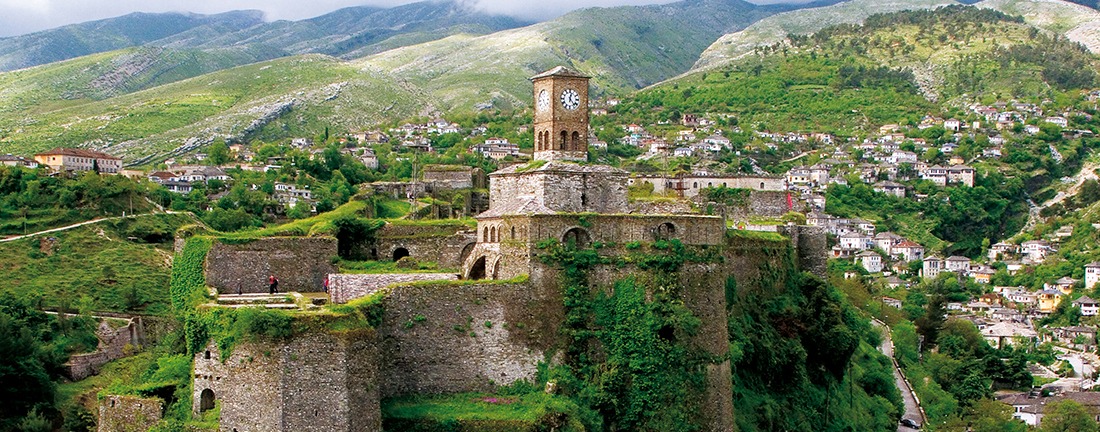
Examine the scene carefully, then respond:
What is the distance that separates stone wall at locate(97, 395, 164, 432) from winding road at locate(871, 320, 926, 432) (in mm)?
37363

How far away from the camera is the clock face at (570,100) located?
127 ft

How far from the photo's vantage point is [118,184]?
2751 inches

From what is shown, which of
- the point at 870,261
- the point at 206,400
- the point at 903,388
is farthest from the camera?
the point at 870,261

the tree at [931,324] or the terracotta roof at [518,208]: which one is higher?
the terracotta roof at [518,208]

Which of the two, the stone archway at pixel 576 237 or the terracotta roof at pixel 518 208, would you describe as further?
the terracotta roof at pixel 518 208

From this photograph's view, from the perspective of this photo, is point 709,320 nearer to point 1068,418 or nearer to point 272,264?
point 272,264

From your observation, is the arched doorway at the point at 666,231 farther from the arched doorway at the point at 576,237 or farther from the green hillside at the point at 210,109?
the green hillside at the point at 210,109

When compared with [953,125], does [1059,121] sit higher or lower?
higher

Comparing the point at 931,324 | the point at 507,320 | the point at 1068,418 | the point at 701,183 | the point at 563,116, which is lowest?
the point at 1068,418

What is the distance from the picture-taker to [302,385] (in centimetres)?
2659

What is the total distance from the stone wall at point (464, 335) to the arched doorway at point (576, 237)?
1.44 metres

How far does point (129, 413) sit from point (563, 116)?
53.3 feet

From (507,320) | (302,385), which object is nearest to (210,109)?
(507,320)

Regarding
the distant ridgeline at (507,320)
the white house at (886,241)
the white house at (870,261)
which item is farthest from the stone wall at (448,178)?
the white house at (886,241)
